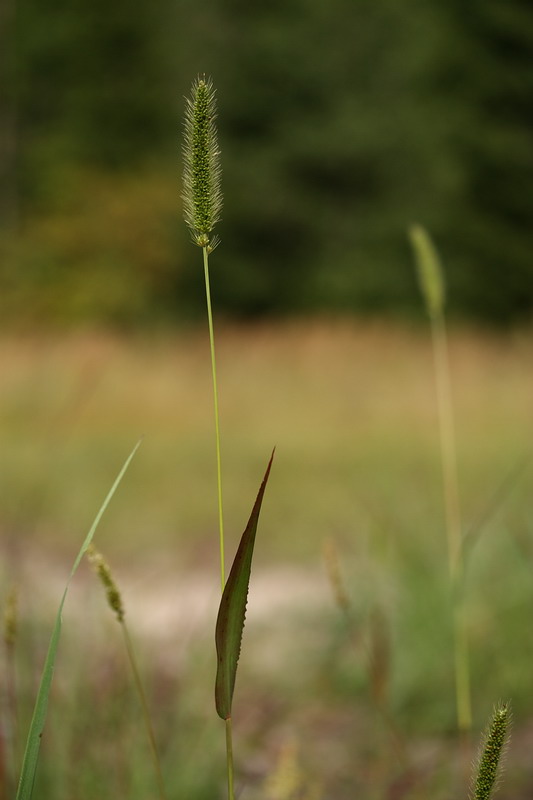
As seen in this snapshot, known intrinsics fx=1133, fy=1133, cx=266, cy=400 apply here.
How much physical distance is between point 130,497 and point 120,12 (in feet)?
46.2

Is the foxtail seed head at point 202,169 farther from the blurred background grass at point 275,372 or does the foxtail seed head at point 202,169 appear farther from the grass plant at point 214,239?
the blurred background grass at point 275,372

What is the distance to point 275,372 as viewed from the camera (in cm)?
1226

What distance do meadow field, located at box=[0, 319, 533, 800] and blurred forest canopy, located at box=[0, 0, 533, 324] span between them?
256 cm

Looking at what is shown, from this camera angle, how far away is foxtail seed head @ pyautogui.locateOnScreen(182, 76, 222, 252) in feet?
2.56

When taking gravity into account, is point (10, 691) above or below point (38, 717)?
below

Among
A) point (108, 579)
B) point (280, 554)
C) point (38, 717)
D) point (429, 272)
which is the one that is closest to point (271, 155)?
point (280, 554)

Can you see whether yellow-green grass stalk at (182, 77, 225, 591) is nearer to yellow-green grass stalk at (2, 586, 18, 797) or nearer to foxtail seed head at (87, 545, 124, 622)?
foxtail seed head at (87, 545, 124, 622)

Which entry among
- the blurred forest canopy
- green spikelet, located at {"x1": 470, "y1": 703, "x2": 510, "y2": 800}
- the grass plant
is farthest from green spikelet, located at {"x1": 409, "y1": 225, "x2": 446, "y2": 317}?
the blurred forest canopy

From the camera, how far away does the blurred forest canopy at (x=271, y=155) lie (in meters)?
16.6

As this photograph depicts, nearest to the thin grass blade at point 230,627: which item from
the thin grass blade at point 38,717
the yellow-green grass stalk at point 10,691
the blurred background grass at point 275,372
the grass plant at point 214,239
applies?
the grass plant at point 214,239

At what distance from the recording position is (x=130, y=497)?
25.9 ft

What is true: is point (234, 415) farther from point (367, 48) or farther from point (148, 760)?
point (367, 48)

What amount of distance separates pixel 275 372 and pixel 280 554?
238 inches

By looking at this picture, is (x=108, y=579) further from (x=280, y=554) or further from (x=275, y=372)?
(x=275, y=372)
